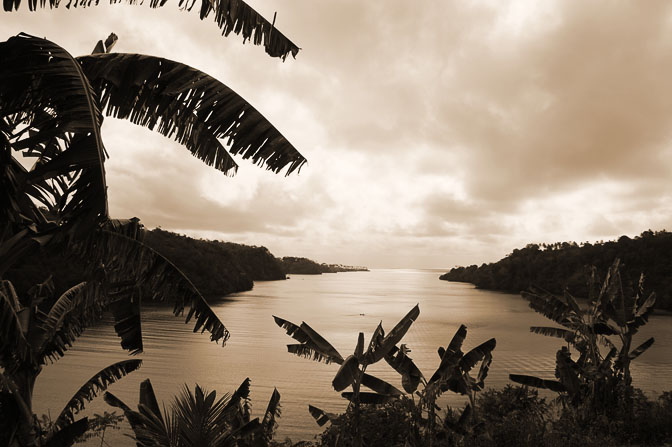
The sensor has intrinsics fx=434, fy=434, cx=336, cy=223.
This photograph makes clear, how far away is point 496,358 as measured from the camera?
2834cm

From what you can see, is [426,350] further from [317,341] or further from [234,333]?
[317,341]

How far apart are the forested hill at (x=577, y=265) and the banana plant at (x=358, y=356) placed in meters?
37.8

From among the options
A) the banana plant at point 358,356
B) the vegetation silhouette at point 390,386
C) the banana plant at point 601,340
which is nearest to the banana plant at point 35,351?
the banana plant at point 358,356

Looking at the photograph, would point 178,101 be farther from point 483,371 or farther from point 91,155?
point 483,371

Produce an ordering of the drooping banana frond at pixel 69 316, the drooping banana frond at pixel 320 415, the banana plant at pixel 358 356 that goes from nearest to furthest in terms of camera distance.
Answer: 1. the drooping banana frond at pixel 69 316
2. the banana plant at pixel 358 356
3. the drooping banana frond at pixel 320 415

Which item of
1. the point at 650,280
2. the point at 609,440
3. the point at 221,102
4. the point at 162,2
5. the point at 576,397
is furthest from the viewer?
the point at 650,280

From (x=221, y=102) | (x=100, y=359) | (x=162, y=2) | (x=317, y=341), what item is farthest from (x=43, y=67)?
(x=100, y=359)

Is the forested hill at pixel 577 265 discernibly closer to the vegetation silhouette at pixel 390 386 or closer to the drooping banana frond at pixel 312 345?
the vegetation silhouette at pixel 390 386

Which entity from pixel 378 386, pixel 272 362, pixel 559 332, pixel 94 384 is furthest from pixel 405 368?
pixel 272 362

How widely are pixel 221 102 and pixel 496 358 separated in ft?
93.7

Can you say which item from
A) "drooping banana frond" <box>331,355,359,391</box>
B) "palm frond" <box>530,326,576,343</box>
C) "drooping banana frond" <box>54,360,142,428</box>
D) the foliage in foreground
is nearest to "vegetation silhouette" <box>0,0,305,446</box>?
"drooping banana frond" <box>54,360,142,428</box>

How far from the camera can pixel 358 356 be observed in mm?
7582

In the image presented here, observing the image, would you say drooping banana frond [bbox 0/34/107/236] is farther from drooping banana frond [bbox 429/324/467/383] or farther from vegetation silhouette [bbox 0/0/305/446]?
drooping banana frond [bbox 429/324/467/383]

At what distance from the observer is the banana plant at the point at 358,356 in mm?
7406
